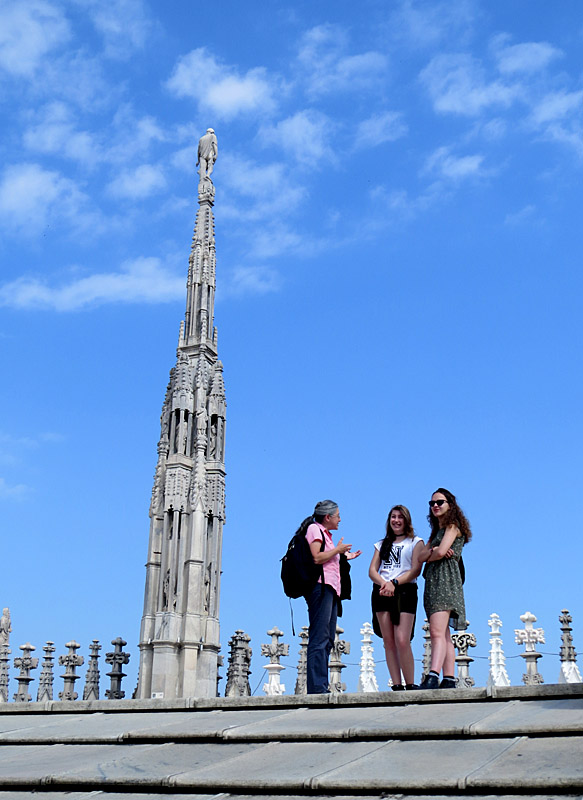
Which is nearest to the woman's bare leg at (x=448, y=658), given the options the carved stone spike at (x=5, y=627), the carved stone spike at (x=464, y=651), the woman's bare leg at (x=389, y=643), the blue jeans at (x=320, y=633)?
the woman's bare leg at (x=389, y=643)

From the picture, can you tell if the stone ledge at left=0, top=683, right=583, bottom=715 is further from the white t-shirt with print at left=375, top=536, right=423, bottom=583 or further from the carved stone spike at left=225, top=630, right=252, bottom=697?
the carved stone spike at left=225, top=630, right=252, bottom=697

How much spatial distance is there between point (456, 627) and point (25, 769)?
3.84m

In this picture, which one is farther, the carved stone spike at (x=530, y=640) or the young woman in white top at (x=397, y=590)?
the carved stone spike at (x=530, y=640)

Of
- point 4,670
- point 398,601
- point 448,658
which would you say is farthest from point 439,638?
point 4,670

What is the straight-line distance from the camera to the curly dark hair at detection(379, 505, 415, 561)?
27.6 feet

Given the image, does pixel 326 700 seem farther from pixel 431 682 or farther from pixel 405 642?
pixel 405 642

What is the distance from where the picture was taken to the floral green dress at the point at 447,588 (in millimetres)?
7830

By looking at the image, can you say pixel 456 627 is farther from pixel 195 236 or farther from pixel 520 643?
pixel 195 236

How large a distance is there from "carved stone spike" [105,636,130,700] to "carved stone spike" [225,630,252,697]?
2.90 meters

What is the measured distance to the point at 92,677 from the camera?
28.3 metres

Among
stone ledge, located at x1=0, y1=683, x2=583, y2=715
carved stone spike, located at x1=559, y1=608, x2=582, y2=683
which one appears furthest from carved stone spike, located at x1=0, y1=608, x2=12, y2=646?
stone ledge, located at x1=0, y1=683, x2=583, y2=715

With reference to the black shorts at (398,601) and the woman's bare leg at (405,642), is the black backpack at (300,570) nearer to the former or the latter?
the black shorts at (398,601)

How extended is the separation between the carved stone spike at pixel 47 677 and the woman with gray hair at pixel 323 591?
892 inches

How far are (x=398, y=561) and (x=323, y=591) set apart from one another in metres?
0.76
